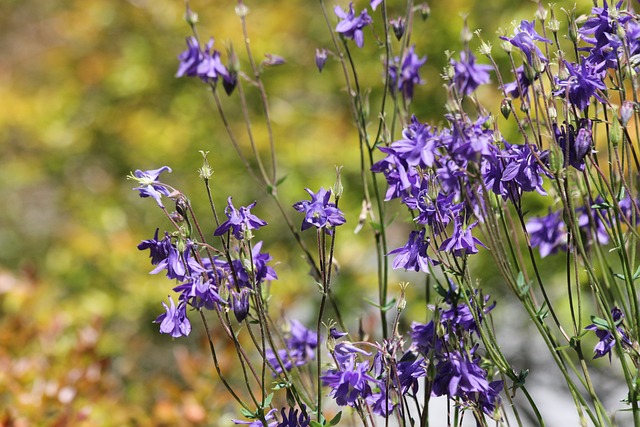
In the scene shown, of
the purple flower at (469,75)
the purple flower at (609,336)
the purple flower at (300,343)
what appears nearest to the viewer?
the purple flower at (609,336)

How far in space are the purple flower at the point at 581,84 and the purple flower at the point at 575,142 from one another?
0.04 meters


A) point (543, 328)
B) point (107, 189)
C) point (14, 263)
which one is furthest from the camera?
point (14, 263)

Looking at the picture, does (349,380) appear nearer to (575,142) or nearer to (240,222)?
(240,222)

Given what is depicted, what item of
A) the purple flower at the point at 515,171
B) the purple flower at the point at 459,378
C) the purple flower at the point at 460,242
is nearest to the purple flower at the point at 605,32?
the purple flower at the point at 515,171

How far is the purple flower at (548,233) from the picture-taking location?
2066 millimetres

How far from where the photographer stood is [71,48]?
5.01 meters

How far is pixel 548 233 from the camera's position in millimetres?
2072

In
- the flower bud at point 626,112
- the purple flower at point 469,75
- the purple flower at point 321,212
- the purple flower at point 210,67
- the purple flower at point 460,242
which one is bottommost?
the purple flower at point 460,242

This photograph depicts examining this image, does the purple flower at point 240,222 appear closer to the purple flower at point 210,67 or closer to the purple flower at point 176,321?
the purple flower at point 176,321

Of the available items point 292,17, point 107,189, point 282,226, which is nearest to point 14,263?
point 107,189

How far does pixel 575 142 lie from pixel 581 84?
109mm

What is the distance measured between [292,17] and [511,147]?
3115 millimetres

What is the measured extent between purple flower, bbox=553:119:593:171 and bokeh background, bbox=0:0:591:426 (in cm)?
198

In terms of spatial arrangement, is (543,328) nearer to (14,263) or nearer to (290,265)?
(290,265)
